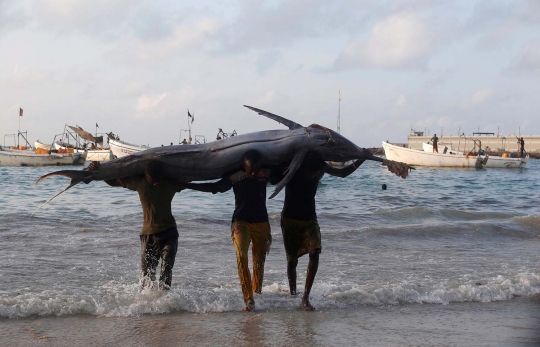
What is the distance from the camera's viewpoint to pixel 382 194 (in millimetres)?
25312

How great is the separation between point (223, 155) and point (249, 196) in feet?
1.68

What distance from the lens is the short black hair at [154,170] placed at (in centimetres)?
642

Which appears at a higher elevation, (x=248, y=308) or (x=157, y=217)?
(x=157, y=217)

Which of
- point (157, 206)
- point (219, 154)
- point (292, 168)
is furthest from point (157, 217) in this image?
point (292, 168)

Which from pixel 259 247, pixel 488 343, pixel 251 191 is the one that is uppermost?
pixel 251 191

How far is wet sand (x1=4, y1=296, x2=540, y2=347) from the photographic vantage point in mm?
5422

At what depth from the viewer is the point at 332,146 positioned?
6.70m

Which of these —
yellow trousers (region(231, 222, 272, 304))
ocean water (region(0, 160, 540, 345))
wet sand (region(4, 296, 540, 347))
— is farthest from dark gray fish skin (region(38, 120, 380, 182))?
wet sand (region(4, 296, 540, 347))

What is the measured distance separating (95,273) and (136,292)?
1776 mm

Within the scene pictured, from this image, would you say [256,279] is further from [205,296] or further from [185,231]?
[185,231]

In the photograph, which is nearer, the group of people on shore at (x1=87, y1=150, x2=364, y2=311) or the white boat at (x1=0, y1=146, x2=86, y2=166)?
the group of people on shore at (x1=87, y1=150, x2=364, y2=311)

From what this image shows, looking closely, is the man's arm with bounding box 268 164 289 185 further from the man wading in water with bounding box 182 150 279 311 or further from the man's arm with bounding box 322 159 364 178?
the man's arm with bounding box 322 159 364 178

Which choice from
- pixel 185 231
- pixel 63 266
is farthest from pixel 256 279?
pixel 185 231

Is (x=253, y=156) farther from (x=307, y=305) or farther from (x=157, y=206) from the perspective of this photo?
(x=307, y=305)
